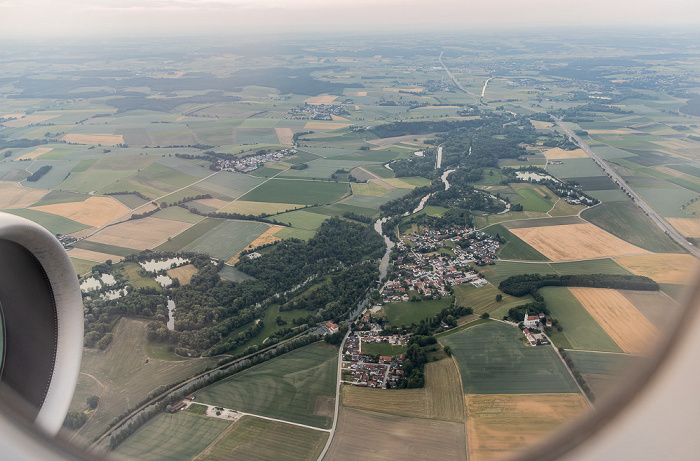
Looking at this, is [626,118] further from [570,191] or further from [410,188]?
[410,188]

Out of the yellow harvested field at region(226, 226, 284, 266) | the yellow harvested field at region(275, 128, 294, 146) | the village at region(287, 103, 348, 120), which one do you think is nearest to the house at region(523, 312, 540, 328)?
the yellow harvested field at region(226, 226, 284, 266)

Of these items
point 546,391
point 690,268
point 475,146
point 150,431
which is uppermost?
point 690,268

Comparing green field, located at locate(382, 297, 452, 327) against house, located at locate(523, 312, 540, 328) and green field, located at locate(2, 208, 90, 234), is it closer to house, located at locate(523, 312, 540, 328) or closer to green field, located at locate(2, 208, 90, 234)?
house, located at locate(523, 312, 540, 328)

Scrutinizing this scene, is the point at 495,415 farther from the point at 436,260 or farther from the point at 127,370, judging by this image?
the point at 127,370

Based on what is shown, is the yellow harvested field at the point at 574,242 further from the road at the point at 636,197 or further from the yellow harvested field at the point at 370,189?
the yellow harvested field at the point at 370,189

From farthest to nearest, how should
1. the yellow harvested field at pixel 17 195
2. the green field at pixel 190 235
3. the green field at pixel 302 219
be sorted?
1. the yellow harvested field at pixel 17 195
2. the green field at pixel 302 219
3. the green field at pixel 190 235

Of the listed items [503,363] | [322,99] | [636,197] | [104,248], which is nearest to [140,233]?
[104,248]

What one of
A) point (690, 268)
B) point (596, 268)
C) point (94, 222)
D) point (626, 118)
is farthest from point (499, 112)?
point (690, 268)

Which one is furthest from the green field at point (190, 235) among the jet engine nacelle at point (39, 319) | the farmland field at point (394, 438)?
the jet engine nacelle at point (39, 319)
